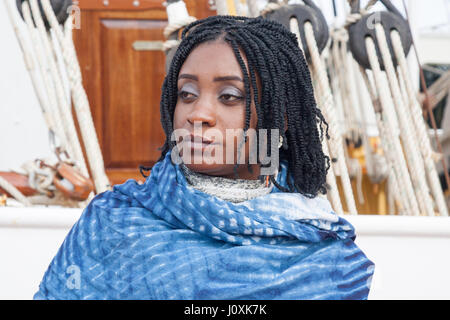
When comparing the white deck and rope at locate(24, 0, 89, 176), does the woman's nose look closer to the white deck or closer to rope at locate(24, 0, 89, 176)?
the white deck

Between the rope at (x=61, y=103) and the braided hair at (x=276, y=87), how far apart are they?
2.30 feet

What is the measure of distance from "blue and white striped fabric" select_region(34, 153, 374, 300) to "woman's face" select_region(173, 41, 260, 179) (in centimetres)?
5

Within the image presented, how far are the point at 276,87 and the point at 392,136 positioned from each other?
79cm

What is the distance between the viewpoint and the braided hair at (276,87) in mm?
700

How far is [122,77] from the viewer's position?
1.91m

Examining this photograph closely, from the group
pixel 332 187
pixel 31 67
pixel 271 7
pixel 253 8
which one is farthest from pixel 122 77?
pixel 332 187

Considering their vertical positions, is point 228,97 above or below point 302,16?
below

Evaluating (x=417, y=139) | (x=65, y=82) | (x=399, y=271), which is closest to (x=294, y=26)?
(x=417, y=139)

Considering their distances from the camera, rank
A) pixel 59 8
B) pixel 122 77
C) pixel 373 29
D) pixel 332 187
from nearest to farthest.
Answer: pixel 332 187 < pixel 373 29 < pixel 59 8 < pixel 122 77

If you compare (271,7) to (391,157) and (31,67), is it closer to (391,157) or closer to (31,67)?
(391,157)

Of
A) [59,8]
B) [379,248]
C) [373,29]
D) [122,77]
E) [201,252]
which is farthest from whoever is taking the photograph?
[122,77]
